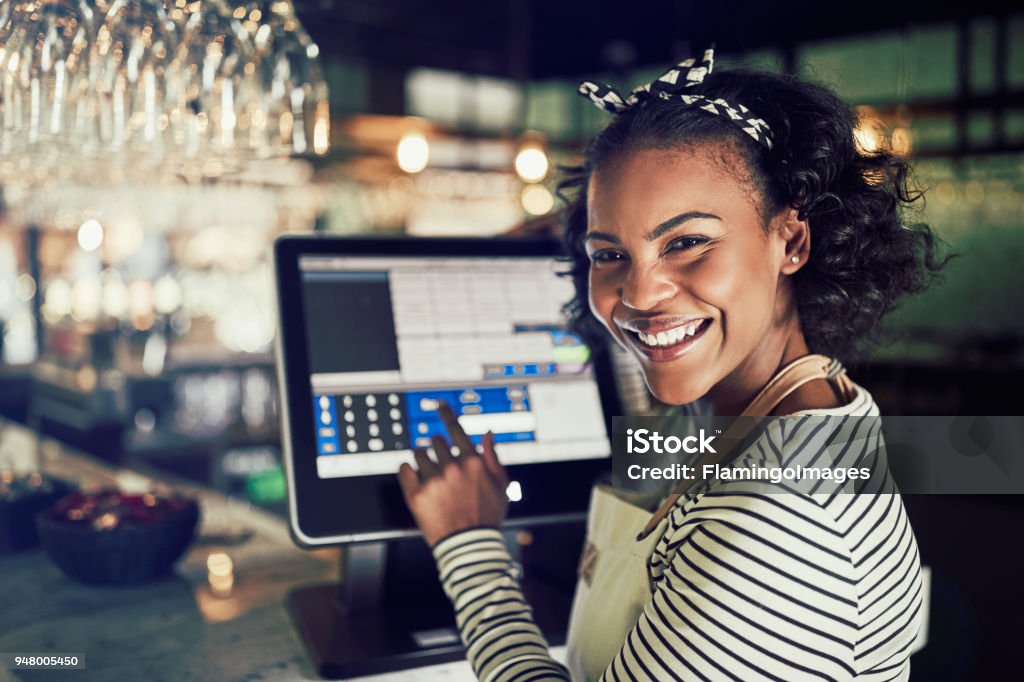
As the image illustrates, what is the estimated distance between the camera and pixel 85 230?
13.0 feet

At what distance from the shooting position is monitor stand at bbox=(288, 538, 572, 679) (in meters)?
1.00

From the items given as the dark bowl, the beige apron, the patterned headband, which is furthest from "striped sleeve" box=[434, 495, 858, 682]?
the dark bowl

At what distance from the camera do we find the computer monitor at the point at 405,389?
1.04 m

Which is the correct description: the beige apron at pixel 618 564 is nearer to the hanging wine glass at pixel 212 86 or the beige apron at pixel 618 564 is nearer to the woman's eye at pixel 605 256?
the woman's eye at pixel 605 256

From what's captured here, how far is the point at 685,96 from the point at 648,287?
0.18 m

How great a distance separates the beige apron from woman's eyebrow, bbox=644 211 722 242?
16 centimetres

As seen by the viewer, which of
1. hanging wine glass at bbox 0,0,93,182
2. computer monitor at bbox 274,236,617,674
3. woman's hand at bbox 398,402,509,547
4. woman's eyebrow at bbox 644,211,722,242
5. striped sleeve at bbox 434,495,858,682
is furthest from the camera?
hanging wine glass at bbox 0,0,93,182

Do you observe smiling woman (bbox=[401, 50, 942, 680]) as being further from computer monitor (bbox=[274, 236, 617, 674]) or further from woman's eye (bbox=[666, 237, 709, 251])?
computer monitor (bbox=[274, 236, 617, 674])

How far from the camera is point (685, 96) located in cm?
83

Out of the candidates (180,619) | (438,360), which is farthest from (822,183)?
(180,619)

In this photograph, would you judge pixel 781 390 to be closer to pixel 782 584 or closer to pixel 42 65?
pixel 782 584

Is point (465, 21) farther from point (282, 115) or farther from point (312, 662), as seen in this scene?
point (312, 662)

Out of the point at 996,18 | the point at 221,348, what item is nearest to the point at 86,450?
the point at 221,348

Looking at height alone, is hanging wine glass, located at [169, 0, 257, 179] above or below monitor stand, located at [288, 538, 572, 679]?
above
